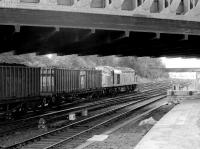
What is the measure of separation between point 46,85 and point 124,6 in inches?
369

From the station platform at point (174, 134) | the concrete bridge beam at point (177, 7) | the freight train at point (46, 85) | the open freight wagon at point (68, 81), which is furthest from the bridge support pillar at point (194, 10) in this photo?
the open freight wagon at point (68, 81)

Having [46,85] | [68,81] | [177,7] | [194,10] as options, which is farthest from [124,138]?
[68,81]

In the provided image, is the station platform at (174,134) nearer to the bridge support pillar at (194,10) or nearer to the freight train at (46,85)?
the bridge support pillar at (194,10)

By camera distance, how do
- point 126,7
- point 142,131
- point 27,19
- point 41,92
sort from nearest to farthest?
point 27,19, point 142,131, point 126,7, point 41,92

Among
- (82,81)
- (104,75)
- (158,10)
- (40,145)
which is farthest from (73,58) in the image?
(40,145)

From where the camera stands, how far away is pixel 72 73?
27.7 m

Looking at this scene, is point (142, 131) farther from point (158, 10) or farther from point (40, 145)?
point (158, 10)

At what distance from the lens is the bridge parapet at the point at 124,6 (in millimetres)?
13691

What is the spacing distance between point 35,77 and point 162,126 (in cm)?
923

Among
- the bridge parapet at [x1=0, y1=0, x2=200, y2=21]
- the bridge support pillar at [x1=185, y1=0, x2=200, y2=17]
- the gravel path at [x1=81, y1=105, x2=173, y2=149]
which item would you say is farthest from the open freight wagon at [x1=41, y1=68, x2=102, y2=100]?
the bridge support pillar at [x1=185, y1=0, x2=200, y2=17]

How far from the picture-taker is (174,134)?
11844 millimetres

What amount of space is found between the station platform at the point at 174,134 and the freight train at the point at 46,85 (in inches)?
305

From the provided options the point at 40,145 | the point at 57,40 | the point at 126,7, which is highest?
the point at 126,7

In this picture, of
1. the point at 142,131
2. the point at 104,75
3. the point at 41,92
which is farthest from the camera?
the point at 104,75
